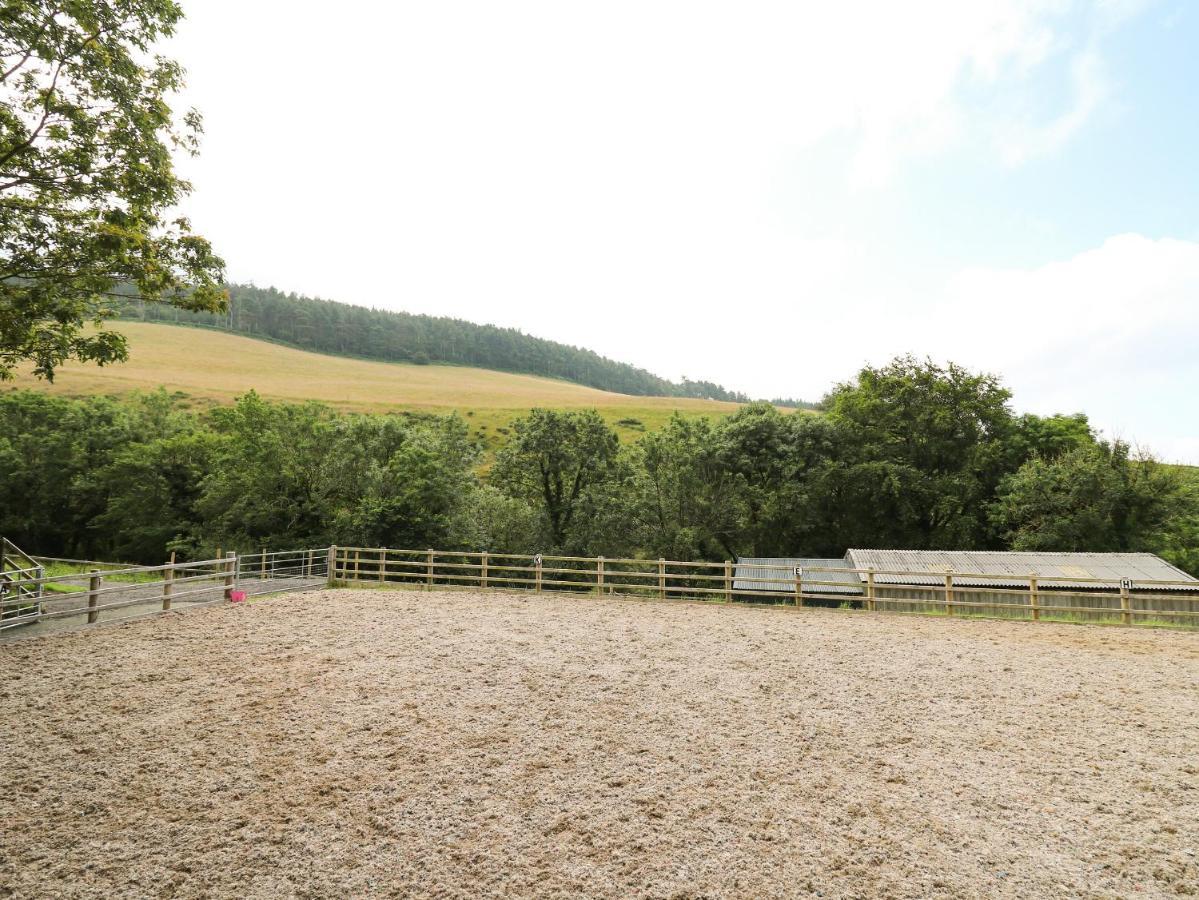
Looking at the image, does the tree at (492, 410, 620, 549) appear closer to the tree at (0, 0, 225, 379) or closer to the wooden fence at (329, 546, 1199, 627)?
the wooden fence at (329, 546, 1199, 627)

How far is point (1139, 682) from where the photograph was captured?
864 centimetres

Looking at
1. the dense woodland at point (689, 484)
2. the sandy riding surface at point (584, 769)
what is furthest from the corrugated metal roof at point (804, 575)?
the sandy riding surface at point (584, 769)

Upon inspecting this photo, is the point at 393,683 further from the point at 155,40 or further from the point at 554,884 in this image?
the point at 155,40

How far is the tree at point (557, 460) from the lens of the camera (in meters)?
32.3

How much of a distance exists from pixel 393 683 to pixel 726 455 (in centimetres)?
2378

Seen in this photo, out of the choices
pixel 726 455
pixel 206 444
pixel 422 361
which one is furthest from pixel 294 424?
pixel 422 361

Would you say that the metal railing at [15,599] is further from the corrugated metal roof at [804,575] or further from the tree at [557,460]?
the tree at [557,460]

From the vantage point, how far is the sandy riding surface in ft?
13.8

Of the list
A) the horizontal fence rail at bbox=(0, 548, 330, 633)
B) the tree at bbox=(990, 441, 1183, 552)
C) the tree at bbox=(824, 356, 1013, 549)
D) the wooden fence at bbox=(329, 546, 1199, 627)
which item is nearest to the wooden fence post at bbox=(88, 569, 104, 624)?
the horizontal fence rail at bbox=(0, 548, 330, 633)

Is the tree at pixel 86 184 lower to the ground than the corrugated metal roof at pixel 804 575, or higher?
higher

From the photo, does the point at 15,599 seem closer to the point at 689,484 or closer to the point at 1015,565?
the point at 689,484

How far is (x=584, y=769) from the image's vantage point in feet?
18.5

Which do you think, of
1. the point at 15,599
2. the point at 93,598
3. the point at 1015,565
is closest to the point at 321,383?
the point at 93,598

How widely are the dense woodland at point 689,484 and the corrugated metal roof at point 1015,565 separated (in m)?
4.77
